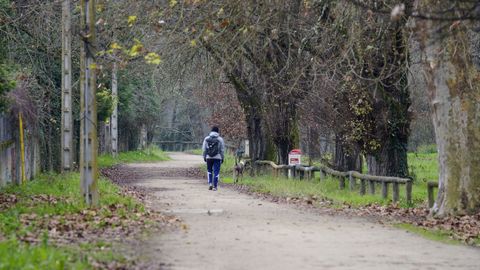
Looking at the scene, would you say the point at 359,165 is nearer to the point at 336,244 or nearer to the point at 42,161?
the point at 42,161

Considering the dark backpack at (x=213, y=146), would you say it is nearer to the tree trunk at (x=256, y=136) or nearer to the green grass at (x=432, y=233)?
the green grass at (x=432, y=233)

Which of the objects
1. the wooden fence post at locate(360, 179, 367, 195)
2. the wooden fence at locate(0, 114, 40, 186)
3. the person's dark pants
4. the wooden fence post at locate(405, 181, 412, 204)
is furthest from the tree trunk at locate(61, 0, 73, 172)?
the wooden fence post at locate(405, 181, 412, 204)

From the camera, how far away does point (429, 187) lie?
19.5 meters

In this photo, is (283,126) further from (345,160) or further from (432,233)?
(432,233)

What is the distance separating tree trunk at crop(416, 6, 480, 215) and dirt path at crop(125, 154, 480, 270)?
2056mm

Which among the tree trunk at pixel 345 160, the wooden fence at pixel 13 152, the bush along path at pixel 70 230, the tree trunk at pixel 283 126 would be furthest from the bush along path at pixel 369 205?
the wooden fence at pixel 13 152

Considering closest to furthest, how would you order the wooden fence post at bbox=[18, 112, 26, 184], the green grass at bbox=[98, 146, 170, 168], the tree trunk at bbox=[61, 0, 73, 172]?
the wooden fence post at bbox=[18, 112, 26, 184]
the tree trunk at bbox=[61, 0, 73, 172]
the green grass at bbox=[98, 146, 170, 168]

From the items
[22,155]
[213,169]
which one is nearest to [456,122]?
[213,169]

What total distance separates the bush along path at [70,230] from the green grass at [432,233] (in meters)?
3.93

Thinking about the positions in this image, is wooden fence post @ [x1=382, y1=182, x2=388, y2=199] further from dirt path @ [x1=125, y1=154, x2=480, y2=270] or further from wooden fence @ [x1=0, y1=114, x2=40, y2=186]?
wooden fence @ [x1=0, y1=114, x2=40, y2=186]

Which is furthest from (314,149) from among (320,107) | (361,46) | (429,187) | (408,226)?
(408,226)

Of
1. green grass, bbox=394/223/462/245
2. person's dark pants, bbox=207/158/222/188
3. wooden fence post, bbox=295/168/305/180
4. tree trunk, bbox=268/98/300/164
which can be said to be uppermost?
tree trunk, bbox=268/98/300/164

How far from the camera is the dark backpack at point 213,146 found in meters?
26.3

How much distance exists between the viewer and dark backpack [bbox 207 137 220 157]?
2631 cm
